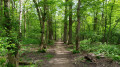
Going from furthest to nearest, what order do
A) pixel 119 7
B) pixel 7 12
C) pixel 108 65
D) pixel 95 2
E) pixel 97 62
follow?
pixel 119 7 < pixel 95 2 < pixel 97 62 < pixel 108 65 < pixel 7 12

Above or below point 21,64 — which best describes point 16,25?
above

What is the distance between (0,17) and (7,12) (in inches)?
21.7

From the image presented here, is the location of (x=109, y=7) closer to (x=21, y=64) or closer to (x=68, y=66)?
(x=68, y=66)

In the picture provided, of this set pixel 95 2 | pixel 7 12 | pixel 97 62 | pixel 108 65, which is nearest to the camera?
pixel 7 12

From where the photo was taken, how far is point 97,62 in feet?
18.5

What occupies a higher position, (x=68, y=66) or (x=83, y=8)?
(x=83, y=8)

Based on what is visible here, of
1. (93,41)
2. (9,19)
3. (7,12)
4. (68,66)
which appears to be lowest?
(68,66)

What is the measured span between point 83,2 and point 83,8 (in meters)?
0.71

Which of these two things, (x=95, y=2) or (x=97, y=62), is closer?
(x=97, y=62)

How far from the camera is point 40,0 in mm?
8891

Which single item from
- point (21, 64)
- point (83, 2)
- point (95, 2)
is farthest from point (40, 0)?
point (21, 64)

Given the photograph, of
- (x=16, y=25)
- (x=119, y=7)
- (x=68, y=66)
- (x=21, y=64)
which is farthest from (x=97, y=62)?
(x=119, y=7)

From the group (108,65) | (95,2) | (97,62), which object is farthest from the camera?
(95,2)

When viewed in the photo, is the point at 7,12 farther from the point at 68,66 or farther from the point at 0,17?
the point at 68,66
